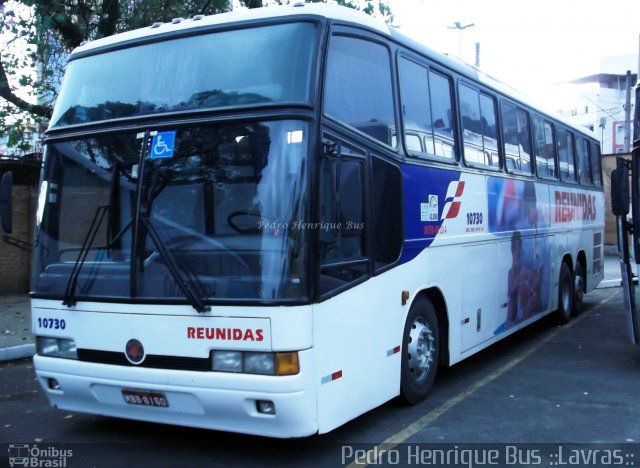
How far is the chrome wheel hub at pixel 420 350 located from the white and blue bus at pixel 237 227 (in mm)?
20

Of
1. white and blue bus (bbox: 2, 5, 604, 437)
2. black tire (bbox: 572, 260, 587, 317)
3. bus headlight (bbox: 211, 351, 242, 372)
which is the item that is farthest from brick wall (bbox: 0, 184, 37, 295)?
black tire (bbox: 572, 260, 587, 317)

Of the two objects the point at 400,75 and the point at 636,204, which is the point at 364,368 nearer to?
the point at 400,75

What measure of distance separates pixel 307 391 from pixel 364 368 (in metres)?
0.83

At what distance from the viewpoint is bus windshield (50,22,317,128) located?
15.7 feet

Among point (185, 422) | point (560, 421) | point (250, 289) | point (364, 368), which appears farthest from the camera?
point (560, 421)

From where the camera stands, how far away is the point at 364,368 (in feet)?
17.0

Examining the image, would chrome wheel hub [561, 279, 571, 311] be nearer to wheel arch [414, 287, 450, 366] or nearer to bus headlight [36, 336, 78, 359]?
wheel arch [414, 287, 450, 366]

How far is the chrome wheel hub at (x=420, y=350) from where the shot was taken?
6090 mm

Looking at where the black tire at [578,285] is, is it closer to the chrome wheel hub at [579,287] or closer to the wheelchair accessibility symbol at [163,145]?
the chrome wheel hub at [579,287]

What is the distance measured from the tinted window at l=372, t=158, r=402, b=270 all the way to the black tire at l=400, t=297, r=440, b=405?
0.74 metres

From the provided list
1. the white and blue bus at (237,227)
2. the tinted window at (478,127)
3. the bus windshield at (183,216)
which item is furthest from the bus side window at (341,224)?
the tinted window at (478,127)

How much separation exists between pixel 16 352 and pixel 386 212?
614 centimetres

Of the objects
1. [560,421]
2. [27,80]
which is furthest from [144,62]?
[27,80]

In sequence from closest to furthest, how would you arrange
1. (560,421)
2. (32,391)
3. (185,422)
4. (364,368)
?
(185,422) < (364,368) < (560,421) < (32,391)
